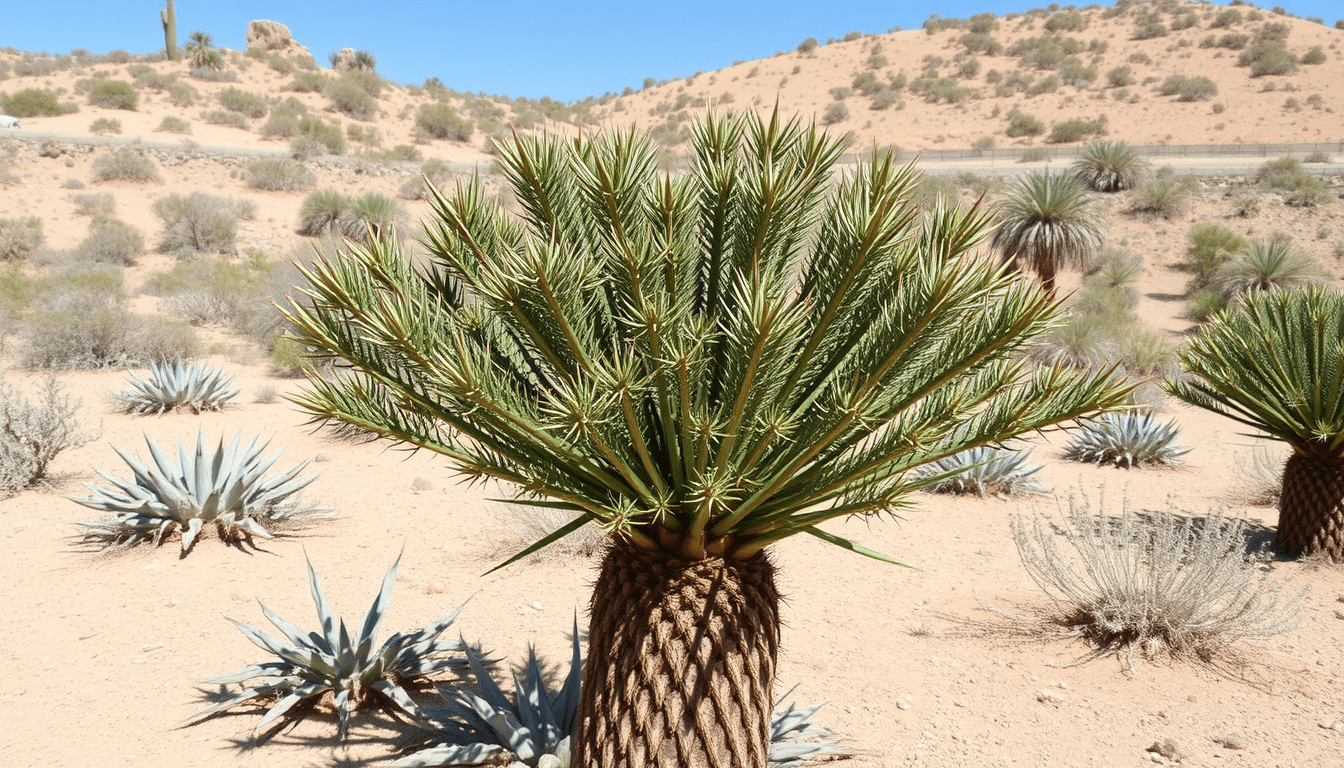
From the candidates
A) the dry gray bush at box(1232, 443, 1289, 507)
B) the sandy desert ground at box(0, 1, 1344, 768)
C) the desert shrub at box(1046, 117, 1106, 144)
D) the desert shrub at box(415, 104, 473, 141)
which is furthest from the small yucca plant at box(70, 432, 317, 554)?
the desert shrub at box(1046, 117, 1106, 144)

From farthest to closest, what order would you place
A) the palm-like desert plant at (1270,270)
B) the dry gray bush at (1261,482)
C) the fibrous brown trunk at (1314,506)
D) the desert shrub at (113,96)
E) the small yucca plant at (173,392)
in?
the desert shrub at (113,96), the palm-like desert plant at (1270,270), the small yucca plant at (173,392), the dry gray bush at (1261,482), the fibrous brown trunk at (1314,506)

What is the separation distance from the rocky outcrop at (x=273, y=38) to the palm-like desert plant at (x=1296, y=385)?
58427 mm

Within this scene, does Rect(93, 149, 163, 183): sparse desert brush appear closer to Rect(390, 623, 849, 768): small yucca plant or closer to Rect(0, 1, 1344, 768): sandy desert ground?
Rect(0, 1, 1344, 768): sandy desert ground

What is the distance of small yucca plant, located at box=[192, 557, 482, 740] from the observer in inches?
137

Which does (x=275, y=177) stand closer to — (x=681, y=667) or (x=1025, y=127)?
(x=681, y=667)

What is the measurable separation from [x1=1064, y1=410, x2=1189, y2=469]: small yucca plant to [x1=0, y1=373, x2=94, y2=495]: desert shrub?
10.9 meters

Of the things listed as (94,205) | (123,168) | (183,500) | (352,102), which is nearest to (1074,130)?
(352,102)

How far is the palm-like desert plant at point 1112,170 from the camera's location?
2669 cm

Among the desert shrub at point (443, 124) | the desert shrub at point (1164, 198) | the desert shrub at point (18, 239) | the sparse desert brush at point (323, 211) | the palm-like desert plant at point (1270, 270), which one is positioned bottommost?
the palm-like desert plant at point (1270, 270)

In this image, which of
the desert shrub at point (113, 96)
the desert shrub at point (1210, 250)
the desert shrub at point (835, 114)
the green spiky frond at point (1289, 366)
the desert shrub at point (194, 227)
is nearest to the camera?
the green spiky frond at point (1289, 366)

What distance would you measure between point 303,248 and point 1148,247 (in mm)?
25783

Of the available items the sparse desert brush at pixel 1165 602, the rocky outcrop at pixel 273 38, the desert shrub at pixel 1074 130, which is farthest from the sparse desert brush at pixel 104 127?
the desert shrub at pixel 1074 130

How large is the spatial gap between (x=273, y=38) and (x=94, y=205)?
3634 cm

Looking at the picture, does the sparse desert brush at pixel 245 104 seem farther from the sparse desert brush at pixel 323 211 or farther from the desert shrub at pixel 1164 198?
the desert shrub at pixel 1164 198
